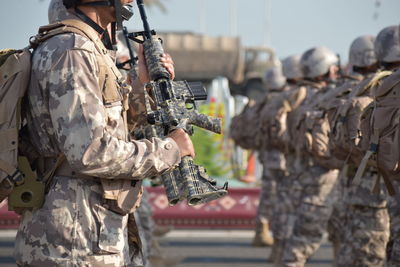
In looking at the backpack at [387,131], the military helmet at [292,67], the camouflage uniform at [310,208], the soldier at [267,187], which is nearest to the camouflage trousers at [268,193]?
the soldier at [267,187]

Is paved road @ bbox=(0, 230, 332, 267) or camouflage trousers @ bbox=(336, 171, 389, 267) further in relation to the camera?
paved road @ bbox=(0, 230, 332, 267)

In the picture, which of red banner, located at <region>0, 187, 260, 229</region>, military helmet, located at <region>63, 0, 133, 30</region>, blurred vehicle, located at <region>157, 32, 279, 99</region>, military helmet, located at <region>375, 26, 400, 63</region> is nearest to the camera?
military helmet, located at <region>63, 0, 133, 30</region>

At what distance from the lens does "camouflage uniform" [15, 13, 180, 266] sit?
3.77 metres

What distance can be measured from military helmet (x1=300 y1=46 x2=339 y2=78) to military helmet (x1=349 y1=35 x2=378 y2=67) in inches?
79.4

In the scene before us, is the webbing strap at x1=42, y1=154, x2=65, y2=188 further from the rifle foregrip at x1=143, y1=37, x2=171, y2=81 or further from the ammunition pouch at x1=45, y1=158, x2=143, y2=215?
the rifle foregrip at x1=143, y1=37, x2=171, y2=81

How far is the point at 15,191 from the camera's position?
13.1 ft

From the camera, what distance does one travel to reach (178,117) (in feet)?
13.6

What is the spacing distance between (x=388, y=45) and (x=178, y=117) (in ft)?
10.8

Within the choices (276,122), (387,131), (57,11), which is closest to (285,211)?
(276,122)

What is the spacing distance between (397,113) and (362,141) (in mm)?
981

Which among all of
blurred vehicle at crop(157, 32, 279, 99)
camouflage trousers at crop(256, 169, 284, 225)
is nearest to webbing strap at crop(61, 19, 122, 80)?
camouflage trousers at crop(256, 169, 284, 225)

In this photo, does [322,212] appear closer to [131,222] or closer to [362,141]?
[362,141]

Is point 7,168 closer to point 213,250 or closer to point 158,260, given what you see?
point 158,260

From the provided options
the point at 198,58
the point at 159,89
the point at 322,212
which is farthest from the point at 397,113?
the point at 198,58
